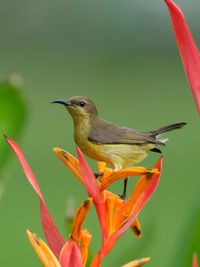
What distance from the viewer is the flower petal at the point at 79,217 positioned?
0.62m

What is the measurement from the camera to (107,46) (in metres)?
11.2

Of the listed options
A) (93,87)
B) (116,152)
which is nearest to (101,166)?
(116,152)

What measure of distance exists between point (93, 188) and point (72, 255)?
0.05 meters

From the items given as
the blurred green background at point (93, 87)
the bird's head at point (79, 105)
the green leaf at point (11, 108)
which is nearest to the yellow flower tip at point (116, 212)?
the bird's head at point (79, 105)

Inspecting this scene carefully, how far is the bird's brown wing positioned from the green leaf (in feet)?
A: 0.45

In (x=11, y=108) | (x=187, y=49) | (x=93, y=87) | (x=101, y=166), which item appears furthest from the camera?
(x=93, y=87)

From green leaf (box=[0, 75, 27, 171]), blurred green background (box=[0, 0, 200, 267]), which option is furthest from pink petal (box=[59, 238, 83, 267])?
blurred green background (box=[0, 0, 200, 267])

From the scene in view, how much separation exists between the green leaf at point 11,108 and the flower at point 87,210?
23 cm

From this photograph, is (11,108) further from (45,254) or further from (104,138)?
(45,254)

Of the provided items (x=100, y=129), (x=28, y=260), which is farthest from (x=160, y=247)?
(x=100, y=129)

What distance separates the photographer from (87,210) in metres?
0.62

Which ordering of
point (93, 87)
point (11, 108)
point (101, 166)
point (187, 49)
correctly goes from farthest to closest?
point (93, 87), point (11, 108), point (101, 166), point (187, 49)

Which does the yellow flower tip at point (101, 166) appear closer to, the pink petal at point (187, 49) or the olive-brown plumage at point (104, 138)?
the olive-brown plumage at point (104, 138)

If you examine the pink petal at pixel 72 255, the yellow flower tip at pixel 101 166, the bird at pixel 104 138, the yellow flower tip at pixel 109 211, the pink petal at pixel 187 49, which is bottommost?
the pink petal at pixel 72 255
